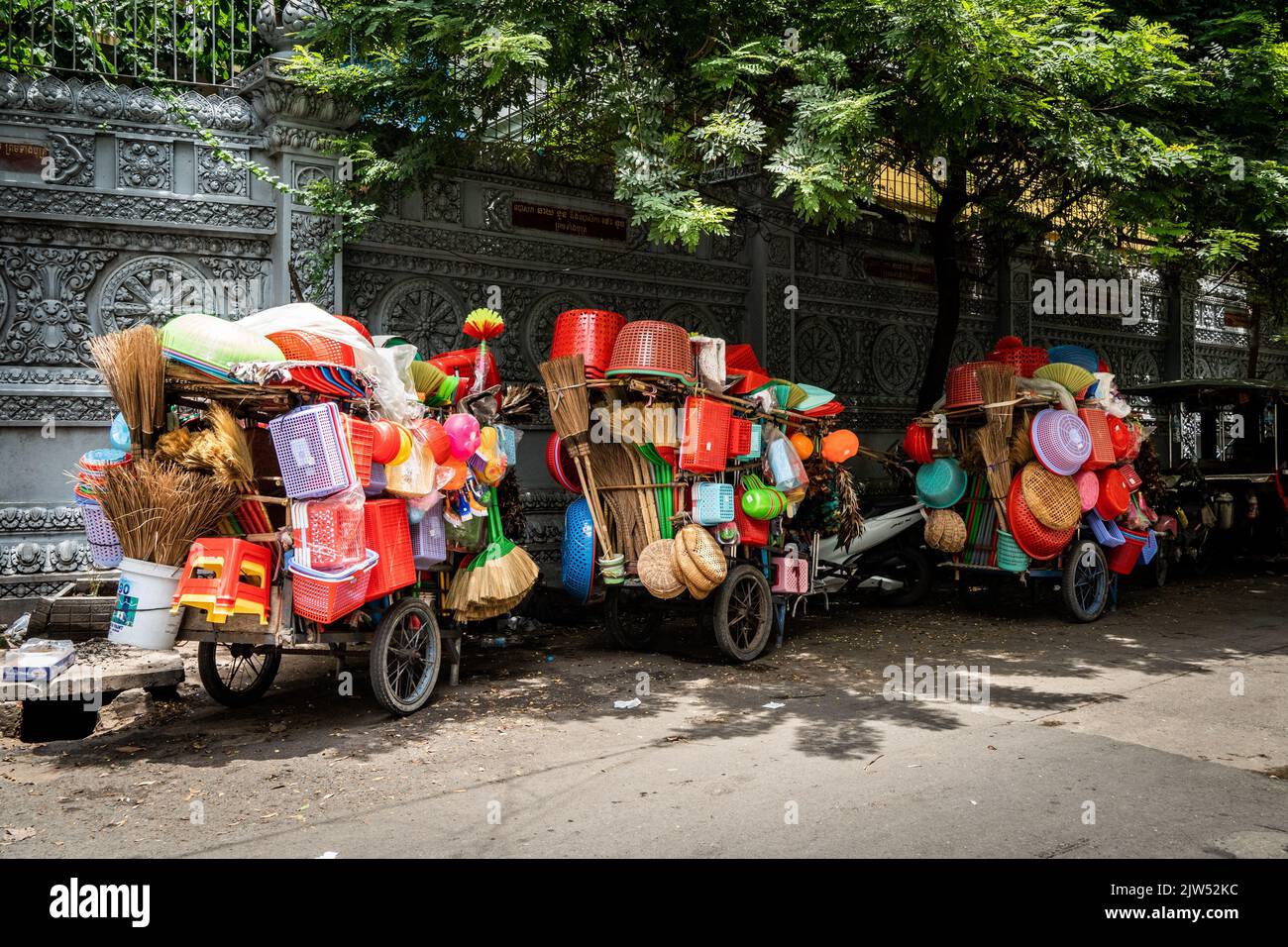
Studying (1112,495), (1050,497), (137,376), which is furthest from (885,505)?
(137,376)

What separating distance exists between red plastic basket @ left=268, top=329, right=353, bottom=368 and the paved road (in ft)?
7.11

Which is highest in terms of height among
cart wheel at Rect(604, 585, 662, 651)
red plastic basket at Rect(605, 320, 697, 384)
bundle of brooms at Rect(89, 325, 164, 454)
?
red plastic basket at Rect(605, 320, 697, 384)

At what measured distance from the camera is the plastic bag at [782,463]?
8406 mm

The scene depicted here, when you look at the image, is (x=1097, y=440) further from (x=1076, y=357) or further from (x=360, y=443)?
(x=360, y=443)

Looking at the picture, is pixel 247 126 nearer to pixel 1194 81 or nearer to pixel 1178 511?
pixel 1194 81

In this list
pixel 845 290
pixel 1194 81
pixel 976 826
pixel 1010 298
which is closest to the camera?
pixel 976 826

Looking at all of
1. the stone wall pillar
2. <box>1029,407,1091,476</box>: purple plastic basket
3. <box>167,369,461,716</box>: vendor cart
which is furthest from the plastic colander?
the stone wall pillar

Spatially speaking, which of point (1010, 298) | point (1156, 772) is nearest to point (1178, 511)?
point (1010, 298)

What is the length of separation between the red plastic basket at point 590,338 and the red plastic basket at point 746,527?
148cm

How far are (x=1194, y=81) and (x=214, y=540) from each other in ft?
26.7

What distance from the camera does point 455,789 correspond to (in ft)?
16.9

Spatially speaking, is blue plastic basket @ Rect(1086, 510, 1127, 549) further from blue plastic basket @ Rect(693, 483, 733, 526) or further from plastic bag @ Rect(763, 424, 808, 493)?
blue plastic basket @ Rect(693, 483, 733, 526)

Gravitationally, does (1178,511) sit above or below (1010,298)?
below

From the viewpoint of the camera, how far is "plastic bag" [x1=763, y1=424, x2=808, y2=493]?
8406mm
